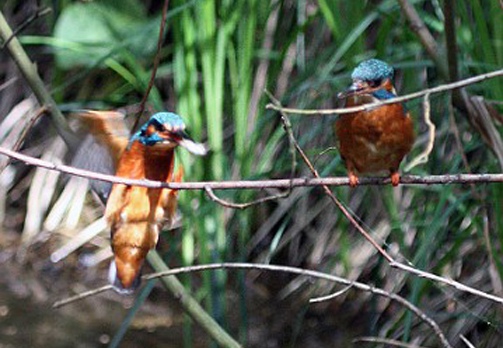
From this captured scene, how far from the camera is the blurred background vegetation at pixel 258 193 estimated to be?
3396 millimetres

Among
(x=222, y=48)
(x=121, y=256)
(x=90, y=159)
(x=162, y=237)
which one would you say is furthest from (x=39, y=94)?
(x=162, y=237)

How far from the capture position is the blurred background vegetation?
340 cm

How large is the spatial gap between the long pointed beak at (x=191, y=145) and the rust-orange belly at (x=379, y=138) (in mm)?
418

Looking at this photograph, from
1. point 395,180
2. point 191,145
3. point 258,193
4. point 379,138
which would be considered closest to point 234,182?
point 191,145

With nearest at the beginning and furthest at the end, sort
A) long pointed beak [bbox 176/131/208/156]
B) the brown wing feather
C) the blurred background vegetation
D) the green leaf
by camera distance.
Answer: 1. long pointed beak [bbox 176/131/208/156]
2. the brown wing feather
3. the blurred background vegetation
4. the green leaf

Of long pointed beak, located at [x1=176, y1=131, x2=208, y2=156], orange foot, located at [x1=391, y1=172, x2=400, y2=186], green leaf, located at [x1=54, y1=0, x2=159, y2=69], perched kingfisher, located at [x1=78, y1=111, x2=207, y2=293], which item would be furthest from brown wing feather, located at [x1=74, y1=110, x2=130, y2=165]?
green leaf, located at [x1=54, y1=0, x2=159, y2=69]

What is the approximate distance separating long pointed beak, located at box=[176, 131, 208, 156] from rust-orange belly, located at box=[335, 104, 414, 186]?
1.37ft

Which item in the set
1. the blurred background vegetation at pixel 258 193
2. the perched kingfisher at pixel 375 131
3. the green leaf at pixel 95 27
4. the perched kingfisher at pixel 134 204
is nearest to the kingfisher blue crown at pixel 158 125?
the perched kingfisher at pixel 134 204

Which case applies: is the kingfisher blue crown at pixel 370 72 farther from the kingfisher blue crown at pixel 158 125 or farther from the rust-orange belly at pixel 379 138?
the kingfisher blue crown at pixel 158 125

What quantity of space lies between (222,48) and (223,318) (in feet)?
2.86

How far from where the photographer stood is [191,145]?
219 cm

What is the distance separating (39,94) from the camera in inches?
106

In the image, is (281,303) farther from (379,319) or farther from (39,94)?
(39,94)

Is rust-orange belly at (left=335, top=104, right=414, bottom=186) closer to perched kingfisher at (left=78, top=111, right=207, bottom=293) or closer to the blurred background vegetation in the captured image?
the blurred background vegetation
